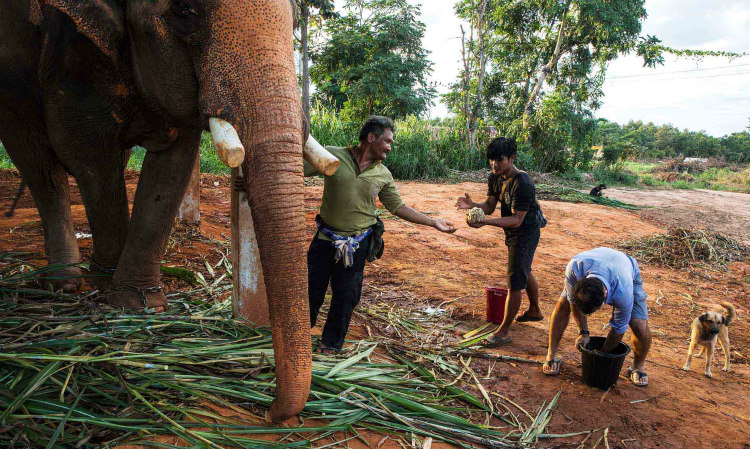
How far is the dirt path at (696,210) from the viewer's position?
11613mm

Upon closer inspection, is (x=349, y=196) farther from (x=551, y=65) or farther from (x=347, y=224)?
(x=551, y=65)

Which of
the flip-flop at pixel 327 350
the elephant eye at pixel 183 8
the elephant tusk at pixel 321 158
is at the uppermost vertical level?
the elephant eye at pixel 183 8

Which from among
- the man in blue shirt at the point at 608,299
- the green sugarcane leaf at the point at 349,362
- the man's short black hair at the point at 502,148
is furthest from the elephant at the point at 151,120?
the man's short black hair at the point at 502,148

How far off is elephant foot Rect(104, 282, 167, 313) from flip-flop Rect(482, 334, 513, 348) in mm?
2612

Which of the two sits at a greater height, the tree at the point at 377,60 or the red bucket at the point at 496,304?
the tree at the point at 377,60

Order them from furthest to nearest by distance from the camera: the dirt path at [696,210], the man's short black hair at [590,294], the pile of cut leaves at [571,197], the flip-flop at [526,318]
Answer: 1. the pile of cut leaves at [571,197]
2. the dirt path at [696,210]
3. the flip-flop at [526,318]
4. the man's short black hair at [590,294]

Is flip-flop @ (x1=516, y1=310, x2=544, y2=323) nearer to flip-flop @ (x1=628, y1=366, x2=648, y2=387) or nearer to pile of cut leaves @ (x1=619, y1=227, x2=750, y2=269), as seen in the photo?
flip-flop @ (x1=628, y1=366, x2=648, y2=387)

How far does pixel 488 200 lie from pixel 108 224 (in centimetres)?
325

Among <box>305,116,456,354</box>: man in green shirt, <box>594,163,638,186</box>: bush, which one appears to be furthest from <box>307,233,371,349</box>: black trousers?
<box>594,163,638,186</box>: bush

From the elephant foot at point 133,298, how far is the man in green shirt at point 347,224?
3.54 feet

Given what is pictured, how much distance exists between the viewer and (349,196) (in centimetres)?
326

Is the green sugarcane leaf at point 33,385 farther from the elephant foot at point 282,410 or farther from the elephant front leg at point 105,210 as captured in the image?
the elephant front leg at point 105,210

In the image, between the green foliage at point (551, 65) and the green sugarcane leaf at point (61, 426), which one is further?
the green foliage at point (551, 65)

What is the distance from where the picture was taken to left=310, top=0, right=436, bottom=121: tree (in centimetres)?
2033
